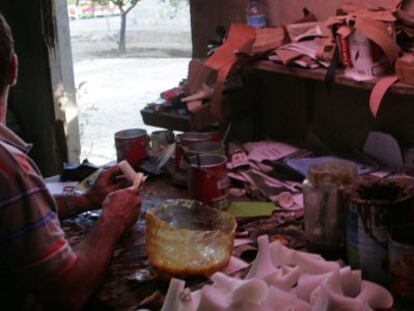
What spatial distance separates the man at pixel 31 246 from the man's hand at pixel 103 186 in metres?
0.34

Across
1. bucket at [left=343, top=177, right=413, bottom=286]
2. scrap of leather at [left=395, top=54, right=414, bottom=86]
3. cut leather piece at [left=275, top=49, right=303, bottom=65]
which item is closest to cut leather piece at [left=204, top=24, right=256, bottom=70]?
cut leather piece at [left=275, top=49, right=303, bottom=65]

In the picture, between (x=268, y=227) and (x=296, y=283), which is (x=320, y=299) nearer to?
(x=296, y=283)

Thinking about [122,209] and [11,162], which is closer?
[11,162]

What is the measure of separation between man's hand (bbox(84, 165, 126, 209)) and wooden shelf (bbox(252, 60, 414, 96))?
1.92ft

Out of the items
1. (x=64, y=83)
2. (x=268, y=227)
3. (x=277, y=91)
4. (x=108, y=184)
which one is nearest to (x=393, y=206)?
(x=268, y=227)

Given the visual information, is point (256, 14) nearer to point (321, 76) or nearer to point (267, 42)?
point (267, 42)

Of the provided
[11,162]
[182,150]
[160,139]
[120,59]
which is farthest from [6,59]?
[120,59]

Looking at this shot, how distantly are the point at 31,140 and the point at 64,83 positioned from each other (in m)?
0.36

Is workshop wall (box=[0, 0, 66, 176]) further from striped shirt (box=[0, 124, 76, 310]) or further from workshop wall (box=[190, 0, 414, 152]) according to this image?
striped shirt (box=[0, 124, 76, 310])

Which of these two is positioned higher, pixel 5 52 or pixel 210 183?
pixel 5 52

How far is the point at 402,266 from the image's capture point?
3.44 feet

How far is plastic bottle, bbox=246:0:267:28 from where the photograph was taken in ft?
6.54

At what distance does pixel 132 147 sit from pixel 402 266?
1045 mm

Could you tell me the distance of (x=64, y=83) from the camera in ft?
9.45
